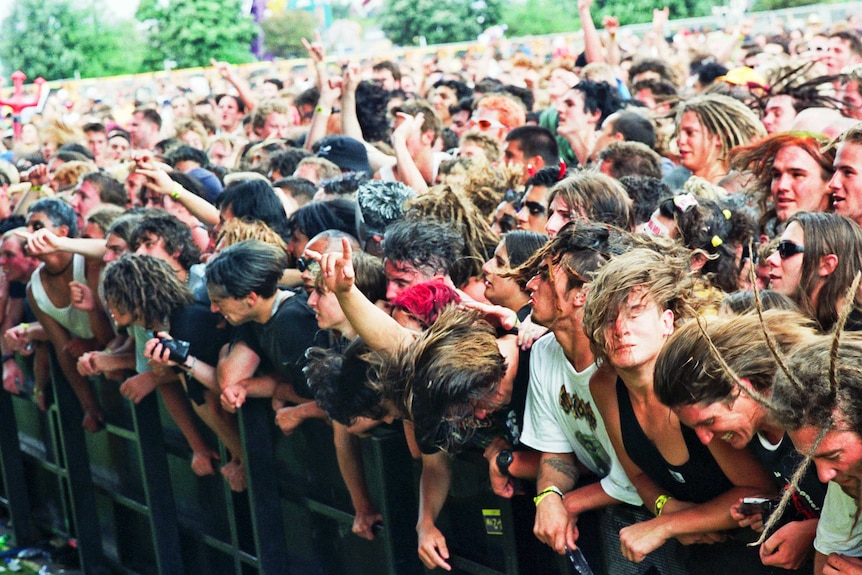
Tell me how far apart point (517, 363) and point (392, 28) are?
5439cm

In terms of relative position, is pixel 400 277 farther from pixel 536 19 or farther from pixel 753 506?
pixel 536 19

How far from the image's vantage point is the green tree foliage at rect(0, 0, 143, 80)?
53.8 m

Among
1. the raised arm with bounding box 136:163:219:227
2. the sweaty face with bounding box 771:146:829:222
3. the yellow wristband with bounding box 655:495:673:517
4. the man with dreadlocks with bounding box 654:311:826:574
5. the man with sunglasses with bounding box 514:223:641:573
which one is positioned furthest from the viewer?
the raised arm with bounding box 136:163:219:227

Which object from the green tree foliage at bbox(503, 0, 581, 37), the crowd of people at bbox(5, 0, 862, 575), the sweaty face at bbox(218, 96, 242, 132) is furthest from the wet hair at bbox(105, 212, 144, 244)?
the green tree foliage at bbox(503, 0, 581, 37)

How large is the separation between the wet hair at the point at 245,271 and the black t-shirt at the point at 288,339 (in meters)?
0.12

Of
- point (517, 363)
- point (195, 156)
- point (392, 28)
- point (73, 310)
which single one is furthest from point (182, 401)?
point (392, 28)

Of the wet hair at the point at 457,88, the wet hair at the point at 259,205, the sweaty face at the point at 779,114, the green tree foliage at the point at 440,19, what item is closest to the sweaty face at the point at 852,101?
the sweaty face at the point at 779,114

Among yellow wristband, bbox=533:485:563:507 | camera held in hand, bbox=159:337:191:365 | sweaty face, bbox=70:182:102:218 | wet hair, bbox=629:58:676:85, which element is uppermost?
yellow wristband, bbox=533:485:563:507

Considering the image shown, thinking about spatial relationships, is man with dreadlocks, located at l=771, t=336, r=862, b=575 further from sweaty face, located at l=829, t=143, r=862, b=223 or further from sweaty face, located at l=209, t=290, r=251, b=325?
sweaty face, located at l=209, t=290, r=251, b=325

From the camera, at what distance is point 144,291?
5.53m

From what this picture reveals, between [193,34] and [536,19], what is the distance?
18925mm

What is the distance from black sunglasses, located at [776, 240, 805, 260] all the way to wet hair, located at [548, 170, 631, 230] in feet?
2.92

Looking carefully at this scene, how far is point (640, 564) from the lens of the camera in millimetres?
3158

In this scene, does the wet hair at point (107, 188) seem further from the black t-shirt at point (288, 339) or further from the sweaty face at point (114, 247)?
the black t-shirt at point (288, 339)
